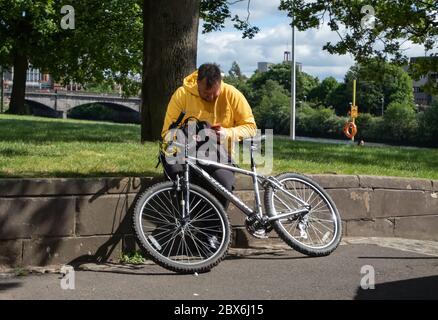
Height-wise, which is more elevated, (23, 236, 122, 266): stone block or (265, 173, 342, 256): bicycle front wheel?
(265, 173, 342, 256): bicycle front wheel

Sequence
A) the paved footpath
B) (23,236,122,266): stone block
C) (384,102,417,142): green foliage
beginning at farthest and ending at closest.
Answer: (384,102,417,142): green foliage < (23,236,122,266): stone block < the paved footpath

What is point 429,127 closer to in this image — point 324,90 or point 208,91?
point 324,90

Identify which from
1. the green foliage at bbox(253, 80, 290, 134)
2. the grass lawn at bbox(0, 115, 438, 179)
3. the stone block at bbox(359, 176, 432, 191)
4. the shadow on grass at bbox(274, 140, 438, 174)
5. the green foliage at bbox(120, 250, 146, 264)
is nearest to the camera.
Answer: the green foliage at bbox(120, 250, 146, 264)

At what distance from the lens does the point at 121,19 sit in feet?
114

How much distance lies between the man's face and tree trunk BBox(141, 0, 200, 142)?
10.7 feet

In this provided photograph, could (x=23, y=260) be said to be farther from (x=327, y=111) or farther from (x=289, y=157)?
(x=327, y=111)

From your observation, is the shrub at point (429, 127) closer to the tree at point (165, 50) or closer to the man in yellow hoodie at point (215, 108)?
the tree at point (165, 50)

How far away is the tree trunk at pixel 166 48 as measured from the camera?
9578mm

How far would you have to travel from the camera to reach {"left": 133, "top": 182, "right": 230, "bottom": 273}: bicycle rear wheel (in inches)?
241

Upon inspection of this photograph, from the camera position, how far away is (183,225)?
6.22 m

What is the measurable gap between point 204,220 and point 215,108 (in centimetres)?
108

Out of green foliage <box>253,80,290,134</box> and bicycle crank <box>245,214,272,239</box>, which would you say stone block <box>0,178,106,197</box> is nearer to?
bicycle crank <box>245,214,272,239</box>

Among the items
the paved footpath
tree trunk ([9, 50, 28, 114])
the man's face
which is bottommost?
the paved footpath

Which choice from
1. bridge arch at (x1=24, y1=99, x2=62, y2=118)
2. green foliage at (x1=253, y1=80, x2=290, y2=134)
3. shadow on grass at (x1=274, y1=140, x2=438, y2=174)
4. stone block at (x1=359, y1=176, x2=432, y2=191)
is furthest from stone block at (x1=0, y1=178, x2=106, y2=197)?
bridge arch at (x1=24, y1=99, x2=62, y2=118)
